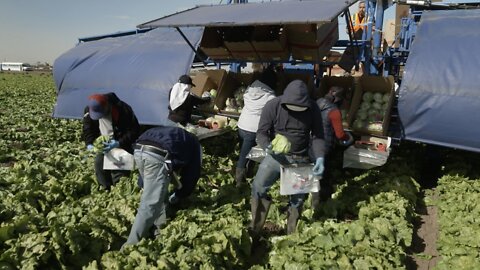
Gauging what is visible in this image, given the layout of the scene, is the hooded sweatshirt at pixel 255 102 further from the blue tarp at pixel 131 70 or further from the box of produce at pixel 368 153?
the blue tarp at pixel 131 70

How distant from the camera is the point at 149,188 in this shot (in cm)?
459

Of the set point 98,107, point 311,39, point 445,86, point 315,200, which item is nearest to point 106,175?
point 98,107

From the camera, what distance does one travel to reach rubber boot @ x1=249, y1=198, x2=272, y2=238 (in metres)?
5.16

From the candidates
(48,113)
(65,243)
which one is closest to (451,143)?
(65,243)

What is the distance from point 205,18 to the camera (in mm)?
6887

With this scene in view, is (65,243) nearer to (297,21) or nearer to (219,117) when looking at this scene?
(297,21)

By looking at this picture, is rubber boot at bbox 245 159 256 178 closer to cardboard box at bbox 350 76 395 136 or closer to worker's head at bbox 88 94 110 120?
cardboard box at bbox 350 76 395 136

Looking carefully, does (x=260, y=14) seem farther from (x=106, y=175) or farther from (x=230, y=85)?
(x=106, y=175)

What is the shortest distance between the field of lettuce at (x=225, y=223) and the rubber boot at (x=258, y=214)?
196mm

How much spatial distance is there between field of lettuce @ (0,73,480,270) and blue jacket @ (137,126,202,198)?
467mm

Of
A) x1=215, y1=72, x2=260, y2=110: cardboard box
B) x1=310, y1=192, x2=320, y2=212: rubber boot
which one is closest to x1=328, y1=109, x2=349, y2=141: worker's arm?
x1=310, y1=192, x2=320, y2=212: rubber boot

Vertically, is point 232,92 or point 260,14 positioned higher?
point 260,14

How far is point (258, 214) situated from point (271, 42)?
380cm

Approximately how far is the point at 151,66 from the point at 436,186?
604 centimetres
